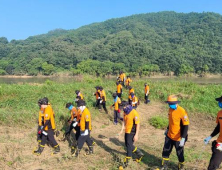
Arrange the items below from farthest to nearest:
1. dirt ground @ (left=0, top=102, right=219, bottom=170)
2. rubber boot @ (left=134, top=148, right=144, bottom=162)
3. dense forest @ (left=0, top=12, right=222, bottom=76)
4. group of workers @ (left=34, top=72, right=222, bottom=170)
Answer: dense forest @ (left=0, top=12, right=222, bottom=76) → rubber boot @ (left=134, top=148, right=144, bottom=162) → dirt ground @ (left=0, top=102, right=219, bottom=170) → group of workers @ (left=34, top=72, right=222, bottom=170)

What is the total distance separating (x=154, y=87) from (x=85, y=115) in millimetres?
12105

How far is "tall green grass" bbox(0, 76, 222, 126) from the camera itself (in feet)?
31.1

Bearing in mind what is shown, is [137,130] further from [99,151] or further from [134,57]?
[134,57]

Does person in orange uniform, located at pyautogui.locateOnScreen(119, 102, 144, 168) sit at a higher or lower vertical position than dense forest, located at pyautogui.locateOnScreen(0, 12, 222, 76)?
lower

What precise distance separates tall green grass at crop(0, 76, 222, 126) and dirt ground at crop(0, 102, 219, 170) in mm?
1007

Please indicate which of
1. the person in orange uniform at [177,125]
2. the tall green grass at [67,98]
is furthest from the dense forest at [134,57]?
the person in orange uniform at [177,125]

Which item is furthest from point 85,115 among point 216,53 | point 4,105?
point 216,53

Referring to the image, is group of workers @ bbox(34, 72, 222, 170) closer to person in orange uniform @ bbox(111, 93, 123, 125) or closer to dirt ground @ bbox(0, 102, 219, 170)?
dirt ground @ bbox(0, 102, 219, 170)

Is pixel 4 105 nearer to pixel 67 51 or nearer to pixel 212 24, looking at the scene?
pixel 67 51

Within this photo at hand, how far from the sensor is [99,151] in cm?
672

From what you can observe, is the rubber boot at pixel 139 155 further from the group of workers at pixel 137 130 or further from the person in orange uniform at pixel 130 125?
the person in orange uniform at pixel 130 125

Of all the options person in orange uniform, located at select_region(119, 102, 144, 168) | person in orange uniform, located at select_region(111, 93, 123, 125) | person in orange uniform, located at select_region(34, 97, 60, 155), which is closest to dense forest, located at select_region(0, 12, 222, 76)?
person in orange uniform, located at select_region(111, 93, 123, 125)

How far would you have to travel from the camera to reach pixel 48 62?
8244 centimetres

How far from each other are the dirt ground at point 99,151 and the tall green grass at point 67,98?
1007mm
